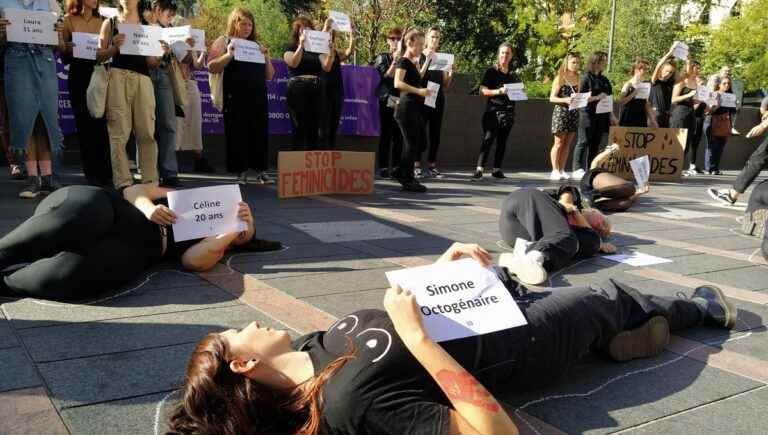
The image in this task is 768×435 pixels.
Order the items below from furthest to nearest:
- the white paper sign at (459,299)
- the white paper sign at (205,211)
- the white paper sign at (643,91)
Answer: the white paper sign at (643,91) → the white paper sign at (205,211) → the white paper sign at (459,299)

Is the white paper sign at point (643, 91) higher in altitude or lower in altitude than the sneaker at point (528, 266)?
higher

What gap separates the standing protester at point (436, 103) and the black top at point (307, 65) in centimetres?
160

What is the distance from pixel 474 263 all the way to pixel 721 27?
96.8 ft

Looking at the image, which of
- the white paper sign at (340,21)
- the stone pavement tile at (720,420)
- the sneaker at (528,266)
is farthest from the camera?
the white paper sign at (340,21)

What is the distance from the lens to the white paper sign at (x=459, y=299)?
8.14ft

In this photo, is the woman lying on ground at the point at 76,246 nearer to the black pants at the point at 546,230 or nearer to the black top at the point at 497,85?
the black pants at the point at 546,230

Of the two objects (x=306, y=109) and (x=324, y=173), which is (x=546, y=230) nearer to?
(x=324, y=173)

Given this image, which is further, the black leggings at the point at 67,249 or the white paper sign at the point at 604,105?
the white paper sign at the point at 604,105

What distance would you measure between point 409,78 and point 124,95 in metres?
3.49

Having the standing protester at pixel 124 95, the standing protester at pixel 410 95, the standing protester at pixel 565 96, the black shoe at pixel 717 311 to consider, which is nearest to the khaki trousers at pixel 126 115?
the standing protester at pixel 124 95

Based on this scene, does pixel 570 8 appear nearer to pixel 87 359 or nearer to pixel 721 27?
pixel 721 27

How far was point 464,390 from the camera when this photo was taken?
220cm

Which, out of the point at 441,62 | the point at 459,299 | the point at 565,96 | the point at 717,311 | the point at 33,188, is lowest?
the point at 717,311

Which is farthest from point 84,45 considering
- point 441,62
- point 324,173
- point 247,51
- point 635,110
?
point 635,110
